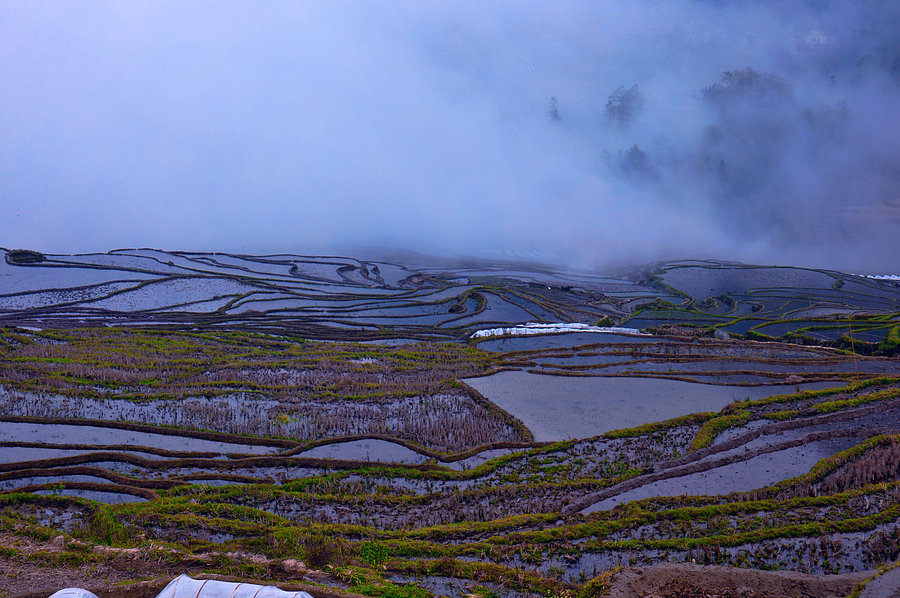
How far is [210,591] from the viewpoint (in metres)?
3.96

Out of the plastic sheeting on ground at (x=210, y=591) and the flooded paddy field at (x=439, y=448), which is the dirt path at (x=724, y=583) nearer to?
the flooded paddy field at (x=439, y=448)

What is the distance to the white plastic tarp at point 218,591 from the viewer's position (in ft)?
12.8

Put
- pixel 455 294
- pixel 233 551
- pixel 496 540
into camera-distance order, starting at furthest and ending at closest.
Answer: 1. pixel 455 294
2. pixel 496 540
3. pixel 233 551

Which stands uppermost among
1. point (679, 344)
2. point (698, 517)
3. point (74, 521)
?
point (679, 344)

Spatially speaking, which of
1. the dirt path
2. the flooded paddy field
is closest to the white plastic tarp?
the flooded paddy field

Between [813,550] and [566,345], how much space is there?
A: 999 cm

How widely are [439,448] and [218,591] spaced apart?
4612 mm

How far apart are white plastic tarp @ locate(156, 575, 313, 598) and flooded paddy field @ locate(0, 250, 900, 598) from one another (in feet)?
2.21

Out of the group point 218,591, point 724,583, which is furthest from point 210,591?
point 724,583

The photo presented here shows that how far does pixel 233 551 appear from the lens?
198 inches

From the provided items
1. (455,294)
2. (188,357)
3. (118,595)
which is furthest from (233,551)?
(455,294)

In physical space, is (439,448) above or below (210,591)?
below

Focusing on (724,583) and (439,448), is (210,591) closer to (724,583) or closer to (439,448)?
(724,583)

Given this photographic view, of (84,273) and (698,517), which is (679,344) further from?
(84,273)
